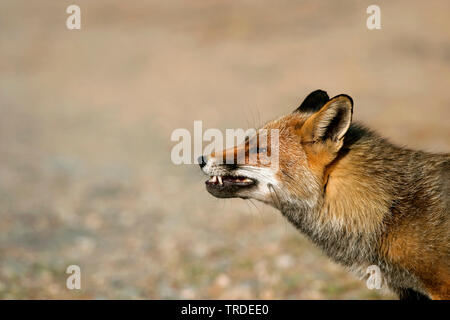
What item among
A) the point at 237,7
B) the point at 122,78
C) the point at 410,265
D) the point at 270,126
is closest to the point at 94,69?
the point at 122,78

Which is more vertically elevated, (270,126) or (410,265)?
(270,126)

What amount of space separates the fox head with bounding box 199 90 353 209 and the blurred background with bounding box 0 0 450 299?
2.97m

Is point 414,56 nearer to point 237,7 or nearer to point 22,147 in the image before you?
point 237,7

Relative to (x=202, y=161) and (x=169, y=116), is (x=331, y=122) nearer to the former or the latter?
(x=202, y=161)

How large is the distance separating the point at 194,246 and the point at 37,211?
3998 mm

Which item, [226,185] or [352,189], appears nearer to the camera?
[352,189]

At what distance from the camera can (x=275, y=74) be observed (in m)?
20.3

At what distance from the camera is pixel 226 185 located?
220 inches

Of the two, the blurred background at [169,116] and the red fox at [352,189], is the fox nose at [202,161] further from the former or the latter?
the blurred background at [169,116]

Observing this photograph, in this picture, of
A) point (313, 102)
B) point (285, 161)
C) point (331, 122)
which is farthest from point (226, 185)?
point (313, 102)

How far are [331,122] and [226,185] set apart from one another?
46.5 inches

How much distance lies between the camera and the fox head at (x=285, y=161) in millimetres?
5332

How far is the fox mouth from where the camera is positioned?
18.3 feet

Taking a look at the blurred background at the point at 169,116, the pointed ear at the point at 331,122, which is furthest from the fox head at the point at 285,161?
the blurred background at the point at 169,116
